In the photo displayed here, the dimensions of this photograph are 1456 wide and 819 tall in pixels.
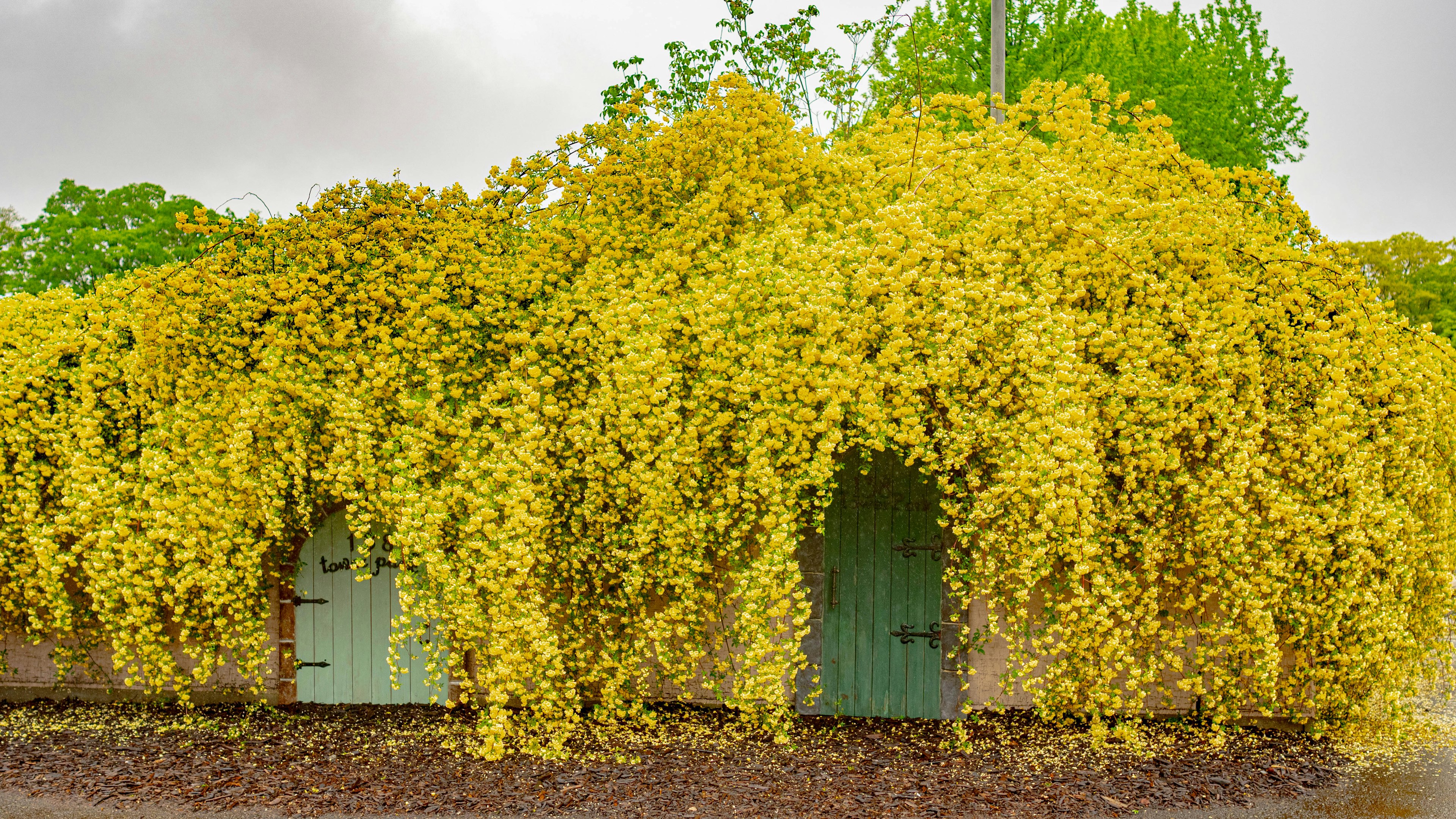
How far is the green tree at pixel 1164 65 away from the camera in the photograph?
12.9 metres

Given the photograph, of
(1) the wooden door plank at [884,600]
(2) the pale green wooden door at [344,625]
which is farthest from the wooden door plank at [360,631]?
(1) the wooden door plank at [884,600]

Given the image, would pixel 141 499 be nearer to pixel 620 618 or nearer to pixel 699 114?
pixel 620 618

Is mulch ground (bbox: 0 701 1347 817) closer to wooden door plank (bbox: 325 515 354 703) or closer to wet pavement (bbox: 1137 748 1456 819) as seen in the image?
wet pavement (bbox: 1137 748 1456 819)

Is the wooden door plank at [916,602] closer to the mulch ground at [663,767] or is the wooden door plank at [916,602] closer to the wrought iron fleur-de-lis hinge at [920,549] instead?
the wrought iron fleur-de-lis hinge at [920,549]

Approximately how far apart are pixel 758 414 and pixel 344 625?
13.0 feet

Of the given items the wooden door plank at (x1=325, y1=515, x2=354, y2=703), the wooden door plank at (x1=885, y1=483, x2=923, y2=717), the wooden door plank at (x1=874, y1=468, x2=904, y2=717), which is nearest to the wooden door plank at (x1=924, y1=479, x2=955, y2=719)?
the wooden door plank at (x1=885, y1=483, x2=923, y2=717)

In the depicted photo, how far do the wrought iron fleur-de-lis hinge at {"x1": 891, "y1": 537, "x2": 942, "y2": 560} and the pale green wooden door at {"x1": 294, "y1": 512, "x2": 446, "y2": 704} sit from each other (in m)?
3.85

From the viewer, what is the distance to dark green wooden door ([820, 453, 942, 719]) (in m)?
6.38

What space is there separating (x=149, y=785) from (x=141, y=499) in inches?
74.1

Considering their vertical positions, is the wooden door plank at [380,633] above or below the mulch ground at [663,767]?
above

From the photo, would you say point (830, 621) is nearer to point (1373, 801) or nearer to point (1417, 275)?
point (1373, 801)

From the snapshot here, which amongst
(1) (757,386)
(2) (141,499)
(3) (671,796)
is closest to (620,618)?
(3) (671,796)

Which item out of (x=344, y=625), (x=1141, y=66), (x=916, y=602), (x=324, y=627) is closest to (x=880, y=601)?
(x=916, y=602)

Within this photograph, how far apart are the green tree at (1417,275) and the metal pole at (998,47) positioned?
2106 cm
